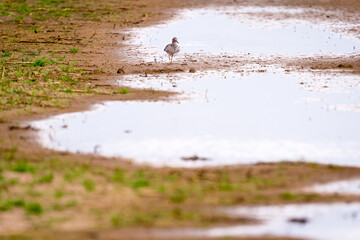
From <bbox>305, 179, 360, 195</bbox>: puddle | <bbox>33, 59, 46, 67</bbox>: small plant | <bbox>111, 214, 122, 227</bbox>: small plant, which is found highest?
<bbox>33, 59, 46, 67</bbox>: small plant

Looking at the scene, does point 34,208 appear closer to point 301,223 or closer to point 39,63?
point 301,223

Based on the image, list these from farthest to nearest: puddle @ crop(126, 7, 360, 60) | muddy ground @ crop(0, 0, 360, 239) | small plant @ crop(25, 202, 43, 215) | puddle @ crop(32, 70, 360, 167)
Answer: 1. puddle @ crop(126, 7, 360, 60)
2. puddle @ crop(32, 70, 360, 167)
3. small plant @ crop(25, 202, 43, 215)
4. muddy ground @ crop(0, 0, 360, 239)

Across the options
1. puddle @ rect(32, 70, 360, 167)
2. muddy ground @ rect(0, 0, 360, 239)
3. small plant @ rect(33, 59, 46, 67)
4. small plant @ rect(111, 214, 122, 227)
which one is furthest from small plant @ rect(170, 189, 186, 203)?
small plant @ rect(33, 59, 46, 67)

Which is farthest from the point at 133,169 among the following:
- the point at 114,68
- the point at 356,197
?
the point at 114,68

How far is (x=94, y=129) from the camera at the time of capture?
12.5m

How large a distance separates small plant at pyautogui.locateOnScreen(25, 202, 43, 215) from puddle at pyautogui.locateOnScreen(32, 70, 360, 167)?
2531 mm

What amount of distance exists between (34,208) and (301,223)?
3.05 meters

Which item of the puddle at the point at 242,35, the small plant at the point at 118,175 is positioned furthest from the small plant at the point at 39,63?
the small plant at the point at 118,175

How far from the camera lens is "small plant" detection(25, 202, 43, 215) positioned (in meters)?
8.15

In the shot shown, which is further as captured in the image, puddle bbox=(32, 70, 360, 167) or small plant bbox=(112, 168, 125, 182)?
puddle bbox=(32, 70, 360, 167)

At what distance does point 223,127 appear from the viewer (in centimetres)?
1263

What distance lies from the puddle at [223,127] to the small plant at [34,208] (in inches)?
99.7

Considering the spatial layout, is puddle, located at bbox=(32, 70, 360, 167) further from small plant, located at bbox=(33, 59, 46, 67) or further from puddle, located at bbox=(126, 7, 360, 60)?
puddle, located at bbox=(126, 7, 360, 60)

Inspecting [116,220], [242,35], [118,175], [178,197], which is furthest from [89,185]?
[242,35]
